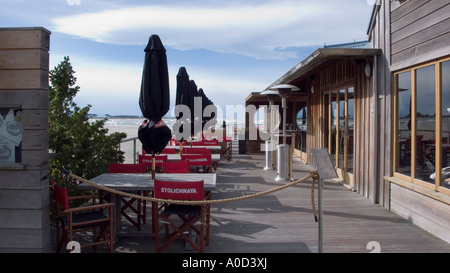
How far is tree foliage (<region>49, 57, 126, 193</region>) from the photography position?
5.24 meters

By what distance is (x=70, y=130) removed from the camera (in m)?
5.65

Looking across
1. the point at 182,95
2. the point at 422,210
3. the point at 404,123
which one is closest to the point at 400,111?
the point at 404,123

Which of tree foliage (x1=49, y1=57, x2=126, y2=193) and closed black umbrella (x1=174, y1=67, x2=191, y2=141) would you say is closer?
tree foliage (x1=49, y1=57, x2=126, y2=193)

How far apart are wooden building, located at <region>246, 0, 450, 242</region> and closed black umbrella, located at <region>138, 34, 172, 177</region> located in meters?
2.68

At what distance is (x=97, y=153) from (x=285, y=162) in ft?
13.4

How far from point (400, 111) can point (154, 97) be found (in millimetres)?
3372

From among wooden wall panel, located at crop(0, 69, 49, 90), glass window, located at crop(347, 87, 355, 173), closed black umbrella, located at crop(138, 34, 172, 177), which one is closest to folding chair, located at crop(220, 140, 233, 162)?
glass window, located at crop(347, 87, 355, 173)

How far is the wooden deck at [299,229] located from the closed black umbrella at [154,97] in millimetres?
1069

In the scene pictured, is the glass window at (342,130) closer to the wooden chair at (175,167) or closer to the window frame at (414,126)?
the window frame at (414,126)

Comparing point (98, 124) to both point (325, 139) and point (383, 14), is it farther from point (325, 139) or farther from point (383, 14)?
point (325, 139)

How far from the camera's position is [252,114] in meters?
15.6

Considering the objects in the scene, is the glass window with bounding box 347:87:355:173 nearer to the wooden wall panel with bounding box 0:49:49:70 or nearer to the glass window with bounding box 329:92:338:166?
the glass window with bounding box 329:92:338:166

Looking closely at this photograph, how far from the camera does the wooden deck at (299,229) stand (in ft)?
13.8
